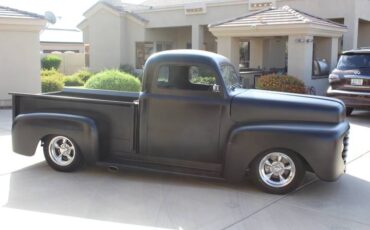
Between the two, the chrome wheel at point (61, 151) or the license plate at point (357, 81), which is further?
the license plate at point (357, 81)

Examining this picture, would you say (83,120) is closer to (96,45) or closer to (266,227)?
(266,227)

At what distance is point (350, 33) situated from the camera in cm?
1850

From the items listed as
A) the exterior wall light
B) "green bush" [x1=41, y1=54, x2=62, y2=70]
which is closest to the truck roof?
the exterior wall light

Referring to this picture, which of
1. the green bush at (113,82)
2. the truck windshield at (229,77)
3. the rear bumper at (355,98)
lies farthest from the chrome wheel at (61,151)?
the rear bumper at (355,98)

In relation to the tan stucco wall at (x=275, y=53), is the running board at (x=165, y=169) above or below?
below

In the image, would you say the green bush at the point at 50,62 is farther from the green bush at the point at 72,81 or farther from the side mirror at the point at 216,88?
the side mirror at the point at 216,88

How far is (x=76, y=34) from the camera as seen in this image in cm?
4688

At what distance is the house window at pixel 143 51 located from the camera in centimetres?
2544

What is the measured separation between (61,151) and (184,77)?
2.19 meters

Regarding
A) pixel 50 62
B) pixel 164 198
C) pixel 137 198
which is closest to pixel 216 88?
pixel 164 198

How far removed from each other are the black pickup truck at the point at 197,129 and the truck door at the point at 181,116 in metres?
0.01

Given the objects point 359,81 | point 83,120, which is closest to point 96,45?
point 359,81

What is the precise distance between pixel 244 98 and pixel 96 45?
21.6 m

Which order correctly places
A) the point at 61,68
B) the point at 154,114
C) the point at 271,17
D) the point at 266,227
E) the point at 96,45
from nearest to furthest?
the point at 266,227
the point at 154,114
the point at 271,17
the point at 96,45
the point at 61,68
